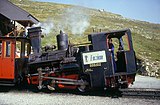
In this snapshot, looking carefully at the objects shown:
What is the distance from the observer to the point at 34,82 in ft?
43.1

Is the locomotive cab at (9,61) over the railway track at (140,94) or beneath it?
over

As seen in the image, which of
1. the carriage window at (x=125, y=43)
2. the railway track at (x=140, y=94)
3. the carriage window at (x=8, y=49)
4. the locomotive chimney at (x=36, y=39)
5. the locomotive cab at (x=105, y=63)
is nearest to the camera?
the railway track at (x=140, y=94)

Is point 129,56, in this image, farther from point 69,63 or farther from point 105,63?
point 69,63

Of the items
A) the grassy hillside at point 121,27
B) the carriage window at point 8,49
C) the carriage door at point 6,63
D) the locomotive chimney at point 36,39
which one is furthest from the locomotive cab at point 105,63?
the carriage window at point 8,49

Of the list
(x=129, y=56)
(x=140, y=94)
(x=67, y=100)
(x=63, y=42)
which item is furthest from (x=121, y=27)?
(x=67, y=100)

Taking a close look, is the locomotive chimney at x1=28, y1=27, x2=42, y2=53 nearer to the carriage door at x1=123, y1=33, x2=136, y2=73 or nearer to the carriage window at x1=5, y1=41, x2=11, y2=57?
the carriage window at x1=5, y1=41, x2=11, y2=57

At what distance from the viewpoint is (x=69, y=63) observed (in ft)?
41.3

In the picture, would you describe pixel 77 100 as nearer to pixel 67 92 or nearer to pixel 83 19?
pixel 67 92

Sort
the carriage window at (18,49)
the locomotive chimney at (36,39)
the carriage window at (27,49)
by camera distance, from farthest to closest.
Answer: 1. the carriage window at (27,49)
2. the locomotive chimney at (36,39)
3. the carriage window at (18,49)

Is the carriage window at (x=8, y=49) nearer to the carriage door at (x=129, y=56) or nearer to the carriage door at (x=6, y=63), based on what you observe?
the carriage door at (x=6, y=63)

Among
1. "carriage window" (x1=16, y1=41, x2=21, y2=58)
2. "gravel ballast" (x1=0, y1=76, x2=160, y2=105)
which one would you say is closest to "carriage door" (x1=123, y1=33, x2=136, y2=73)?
"gravel ballast" (x1=0, y1=76, x2=160, y2=105)

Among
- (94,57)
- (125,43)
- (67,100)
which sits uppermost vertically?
(125,43)

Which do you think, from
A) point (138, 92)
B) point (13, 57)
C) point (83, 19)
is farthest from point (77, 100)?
point (83, 19)

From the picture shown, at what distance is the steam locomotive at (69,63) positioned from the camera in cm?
1180
